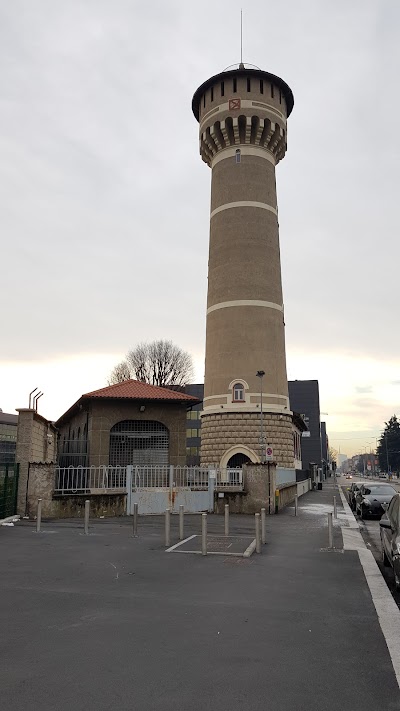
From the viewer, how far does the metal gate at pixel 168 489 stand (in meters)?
21.1

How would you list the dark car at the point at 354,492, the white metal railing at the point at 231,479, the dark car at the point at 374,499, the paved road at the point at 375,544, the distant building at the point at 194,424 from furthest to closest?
1. the distant building at the point at 194,424
2. the dark car at the point at 354,492
3. the white metal railing at the point at 231,479
4. the dark car at the point at 374,499
5. the paved road at the point at 375,544

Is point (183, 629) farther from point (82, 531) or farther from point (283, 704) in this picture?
point (82, 531)

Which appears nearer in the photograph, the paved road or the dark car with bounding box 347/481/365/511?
the paved road

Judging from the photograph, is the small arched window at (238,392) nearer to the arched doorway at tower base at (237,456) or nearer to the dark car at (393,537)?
the arched doorway at tower base at (237,456)

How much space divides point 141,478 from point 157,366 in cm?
3856

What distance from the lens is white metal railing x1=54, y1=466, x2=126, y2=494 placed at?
19.6 meters

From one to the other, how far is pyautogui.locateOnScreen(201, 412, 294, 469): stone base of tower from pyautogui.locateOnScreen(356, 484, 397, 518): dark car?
987 centimetres

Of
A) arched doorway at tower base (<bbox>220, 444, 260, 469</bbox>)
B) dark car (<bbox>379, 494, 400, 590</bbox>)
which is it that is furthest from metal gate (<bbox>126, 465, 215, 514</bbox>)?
dark car (<bbox>379, 494, 400, 590</bbox>)

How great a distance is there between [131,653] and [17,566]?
18.6ft

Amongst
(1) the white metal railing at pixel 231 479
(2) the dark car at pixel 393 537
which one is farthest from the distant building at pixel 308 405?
(2) the dark car at pixel 393 537

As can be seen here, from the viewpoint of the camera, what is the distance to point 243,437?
34094mm

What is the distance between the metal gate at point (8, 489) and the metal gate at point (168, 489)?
4273 mm

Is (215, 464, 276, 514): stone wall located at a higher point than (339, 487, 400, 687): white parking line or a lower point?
higher

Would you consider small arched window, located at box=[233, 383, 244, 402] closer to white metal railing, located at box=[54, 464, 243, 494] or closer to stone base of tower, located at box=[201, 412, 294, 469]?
stone base of tower, located at box=[201, 412, 294, 469]
